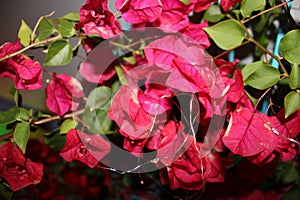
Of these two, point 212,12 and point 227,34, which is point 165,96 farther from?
point 212,12

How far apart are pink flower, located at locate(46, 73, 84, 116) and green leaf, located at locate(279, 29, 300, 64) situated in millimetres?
369

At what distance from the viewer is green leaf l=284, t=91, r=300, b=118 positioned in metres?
0.56

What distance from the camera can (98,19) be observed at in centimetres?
58

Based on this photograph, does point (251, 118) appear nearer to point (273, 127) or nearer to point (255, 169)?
point (273, 127)

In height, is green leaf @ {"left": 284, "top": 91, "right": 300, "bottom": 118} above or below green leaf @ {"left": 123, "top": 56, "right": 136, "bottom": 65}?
above

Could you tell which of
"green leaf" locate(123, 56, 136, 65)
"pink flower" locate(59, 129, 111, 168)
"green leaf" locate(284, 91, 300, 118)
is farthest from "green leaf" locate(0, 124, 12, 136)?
"green leaf" locate(284, 91, 300, 118)

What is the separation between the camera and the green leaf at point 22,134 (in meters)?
0.64

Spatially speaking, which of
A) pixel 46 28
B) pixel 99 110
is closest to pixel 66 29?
pixel 46 28

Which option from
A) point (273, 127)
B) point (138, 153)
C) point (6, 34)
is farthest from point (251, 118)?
point (6, 34)

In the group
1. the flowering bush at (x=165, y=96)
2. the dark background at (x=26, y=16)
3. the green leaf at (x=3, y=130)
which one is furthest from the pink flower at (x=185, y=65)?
the dark background at (x=26, y=16)

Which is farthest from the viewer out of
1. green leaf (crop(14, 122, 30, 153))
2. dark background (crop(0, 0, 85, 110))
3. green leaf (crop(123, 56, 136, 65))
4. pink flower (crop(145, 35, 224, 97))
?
dark background (crop(0, 0, 85, 110))

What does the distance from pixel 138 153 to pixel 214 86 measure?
0.17m

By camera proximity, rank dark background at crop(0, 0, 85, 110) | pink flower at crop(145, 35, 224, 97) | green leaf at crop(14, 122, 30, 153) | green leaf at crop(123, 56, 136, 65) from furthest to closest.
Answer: dark background at crop(0, 0, 85, 110), green leaf at crop(123, 56, 136, 65), green leaf at crop(14, 122, 30, 153), pink flower at crop(145, 35, 224, 97)

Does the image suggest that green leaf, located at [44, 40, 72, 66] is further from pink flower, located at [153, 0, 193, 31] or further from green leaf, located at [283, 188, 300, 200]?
green leaf, located at [283, 188, 300, 200]
